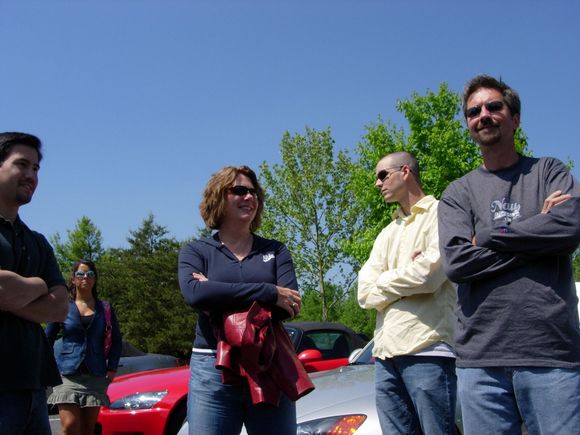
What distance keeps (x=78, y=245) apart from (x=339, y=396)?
55.2m

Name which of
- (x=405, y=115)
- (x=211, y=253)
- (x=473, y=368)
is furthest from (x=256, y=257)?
(x=405, y=115)

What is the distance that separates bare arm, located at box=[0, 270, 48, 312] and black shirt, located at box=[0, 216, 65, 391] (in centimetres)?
8

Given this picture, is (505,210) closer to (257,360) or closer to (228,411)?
(257,360)

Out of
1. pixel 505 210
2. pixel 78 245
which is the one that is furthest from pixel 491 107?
pixel 78 245

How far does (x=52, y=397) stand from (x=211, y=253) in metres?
3.39

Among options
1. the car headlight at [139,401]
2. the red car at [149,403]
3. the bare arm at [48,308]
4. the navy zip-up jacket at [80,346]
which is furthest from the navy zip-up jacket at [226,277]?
the car headlight at [139,401]

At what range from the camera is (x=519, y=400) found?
249 cm

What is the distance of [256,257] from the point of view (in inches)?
134

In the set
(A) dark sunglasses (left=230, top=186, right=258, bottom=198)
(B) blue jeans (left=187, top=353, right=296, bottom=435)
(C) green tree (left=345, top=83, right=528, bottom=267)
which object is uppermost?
(C) green tree (left=345, top=83, right=528, bottom=267)

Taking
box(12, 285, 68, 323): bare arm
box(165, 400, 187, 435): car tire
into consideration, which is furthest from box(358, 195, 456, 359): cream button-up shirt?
box(165, 400, 187, 435): car tire

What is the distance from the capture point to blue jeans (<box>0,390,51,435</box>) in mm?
2717

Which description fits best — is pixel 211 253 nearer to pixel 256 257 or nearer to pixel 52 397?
pixel 256 257

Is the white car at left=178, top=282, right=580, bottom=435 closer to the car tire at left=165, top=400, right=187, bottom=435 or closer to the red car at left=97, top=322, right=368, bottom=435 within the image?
the red car at left=97, top=322, right=368, bottom=435

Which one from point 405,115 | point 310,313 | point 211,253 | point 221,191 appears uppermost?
point 405,115
